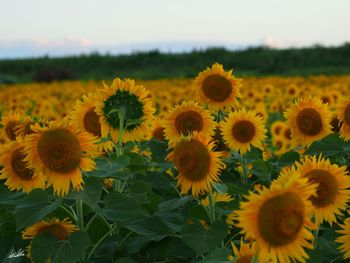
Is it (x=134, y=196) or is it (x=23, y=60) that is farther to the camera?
(x=23, y=60)

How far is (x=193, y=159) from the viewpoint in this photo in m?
2.48

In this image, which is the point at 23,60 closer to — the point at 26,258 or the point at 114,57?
the point at 114,57

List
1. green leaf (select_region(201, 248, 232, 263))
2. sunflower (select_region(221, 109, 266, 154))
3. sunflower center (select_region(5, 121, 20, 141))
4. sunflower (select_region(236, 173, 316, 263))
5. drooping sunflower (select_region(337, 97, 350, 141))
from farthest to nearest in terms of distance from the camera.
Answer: sunflower center (select_region(5, 121, 20, 141)), sunflower (select_region(221, 109, 266, 154)), drooping sunflower (select_region(337, 97, 350, 141)), green leaf (select_region(201, 248, 232, 263)), sunflower (select_region(236, 173, 316, 263))

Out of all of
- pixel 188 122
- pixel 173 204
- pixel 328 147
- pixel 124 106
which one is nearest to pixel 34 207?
pixel 173 204

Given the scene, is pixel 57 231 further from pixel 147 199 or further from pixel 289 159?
pixel 289 159

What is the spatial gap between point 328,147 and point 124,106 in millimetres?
981

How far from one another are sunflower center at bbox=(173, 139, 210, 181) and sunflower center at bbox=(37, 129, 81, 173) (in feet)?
1.37

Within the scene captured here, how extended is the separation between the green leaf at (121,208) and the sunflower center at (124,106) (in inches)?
30.8

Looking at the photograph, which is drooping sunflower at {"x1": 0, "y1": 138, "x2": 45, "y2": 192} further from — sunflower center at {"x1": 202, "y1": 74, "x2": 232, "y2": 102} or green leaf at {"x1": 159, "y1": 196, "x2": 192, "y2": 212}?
sunflower center at {"x1": 202, "y1": 74, "x2": 232, "y2": 102}

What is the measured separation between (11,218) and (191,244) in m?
0.79

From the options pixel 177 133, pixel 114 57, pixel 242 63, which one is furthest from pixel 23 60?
pixel 177 133

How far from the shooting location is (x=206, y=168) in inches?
98.3

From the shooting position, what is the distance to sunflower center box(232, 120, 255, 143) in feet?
12.0

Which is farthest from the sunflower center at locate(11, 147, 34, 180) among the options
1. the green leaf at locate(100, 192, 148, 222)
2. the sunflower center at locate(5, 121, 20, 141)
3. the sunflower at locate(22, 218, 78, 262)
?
the sunflower center at locate(5, 121, 20, 141)
